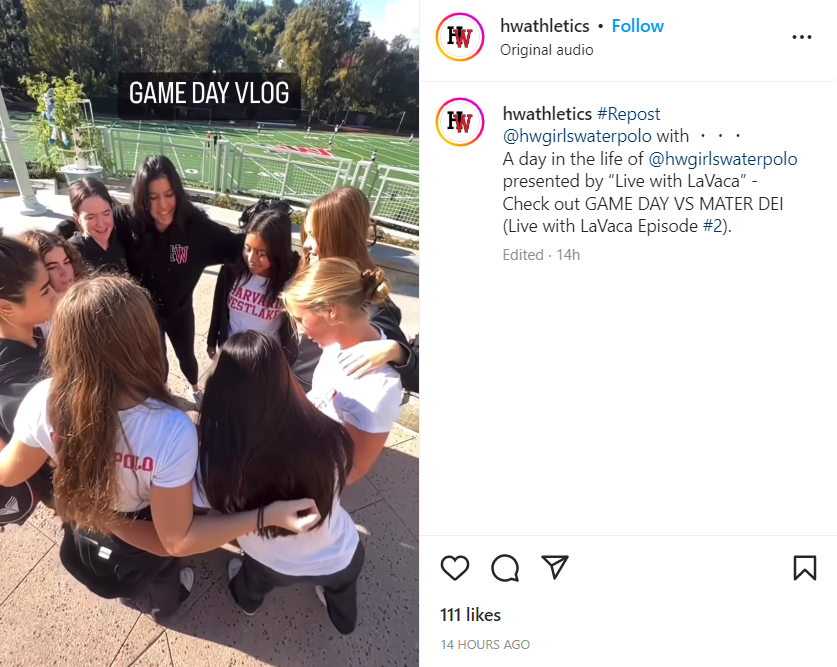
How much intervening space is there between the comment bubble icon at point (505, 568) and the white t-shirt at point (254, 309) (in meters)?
1.76

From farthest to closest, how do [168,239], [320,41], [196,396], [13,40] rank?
[320,41] < [13,40] < [196,396] < [168,239]

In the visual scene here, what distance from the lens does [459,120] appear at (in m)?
1.02

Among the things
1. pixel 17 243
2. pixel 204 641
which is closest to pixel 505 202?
pixel 17 243

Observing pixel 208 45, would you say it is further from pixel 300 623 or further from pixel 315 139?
pixel 300 623

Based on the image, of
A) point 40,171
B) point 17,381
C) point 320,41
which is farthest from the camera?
point 320,41

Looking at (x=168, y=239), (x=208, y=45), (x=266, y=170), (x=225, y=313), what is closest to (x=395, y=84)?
(x=208, y=45)

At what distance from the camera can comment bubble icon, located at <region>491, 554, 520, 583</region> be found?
1156 millimetres

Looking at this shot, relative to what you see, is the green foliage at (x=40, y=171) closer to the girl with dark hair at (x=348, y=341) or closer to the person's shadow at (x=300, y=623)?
the person's shadow at (x=300, y=623)

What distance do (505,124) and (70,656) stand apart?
240 cm

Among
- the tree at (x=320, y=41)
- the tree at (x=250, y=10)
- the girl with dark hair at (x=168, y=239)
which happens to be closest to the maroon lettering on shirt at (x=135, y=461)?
the girl with dark hair at (x=168, y=239)

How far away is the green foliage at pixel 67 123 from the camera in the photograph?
27.5 ft

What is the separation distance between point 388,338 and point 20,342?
1.25 m

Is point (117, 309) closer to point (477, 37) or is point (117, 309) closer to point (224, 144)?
point (477, 37)

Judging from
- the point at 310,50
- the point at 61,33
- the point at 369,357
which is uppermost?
Answer: the point at 310,50
